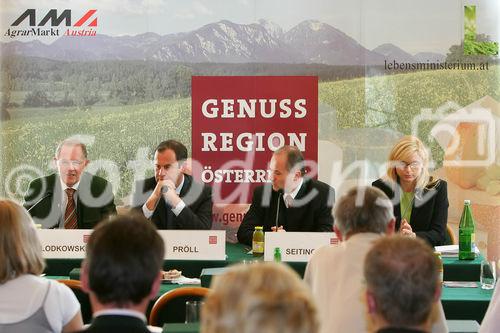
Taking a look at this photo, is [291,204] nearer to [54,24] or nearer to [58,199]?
[58,199]

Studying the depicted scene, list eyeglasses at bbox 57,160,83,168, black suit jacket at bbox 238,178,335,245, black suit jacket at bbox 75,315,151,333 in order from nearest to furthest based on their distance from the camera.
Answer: black suit jacket at bbox 75,315,151,333 → black suit jacket at bbox 238,178,335,245 → eyeglasses at bbox 57,160,83,168

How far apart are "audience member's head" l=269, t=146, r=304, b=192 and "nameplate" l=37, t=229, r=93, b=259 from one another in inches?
57.1

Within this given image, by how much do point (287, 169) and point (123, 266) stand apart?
4044 millimetres

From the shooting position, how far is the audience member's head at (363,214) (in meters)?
3.20

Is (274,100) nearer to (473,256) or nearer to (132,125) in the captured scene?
(132,125)

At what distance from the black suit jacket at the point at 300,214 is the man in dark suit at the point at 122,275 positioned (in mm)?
3848

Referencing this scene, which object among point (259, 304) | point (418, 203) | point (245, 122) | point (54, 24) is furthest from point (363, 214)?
point (54, 24)

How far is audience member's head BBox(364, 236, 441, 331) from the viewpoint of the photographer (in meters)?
2.16

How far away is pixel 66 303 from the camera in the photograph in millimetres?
2857

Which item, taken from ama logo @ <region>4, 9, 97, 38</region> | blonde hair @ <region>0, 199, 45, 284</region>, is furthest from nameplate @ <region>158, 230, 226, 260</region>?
ama logo @ <region>4, 9, 97, 38</region>

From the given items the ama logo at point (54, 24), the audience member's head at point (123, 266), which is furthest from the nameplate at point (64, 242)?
the audience member's head at point (123, 266)

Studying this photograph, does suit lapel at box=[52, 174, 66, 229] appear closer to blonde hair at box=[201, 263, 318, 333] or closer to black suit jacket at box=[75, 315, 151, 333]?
black suit jacket at box=[75, 315, 151, 333]

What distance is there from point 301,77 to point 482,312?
3134 millimetres

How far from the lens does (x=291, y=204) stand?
20.1 ft
